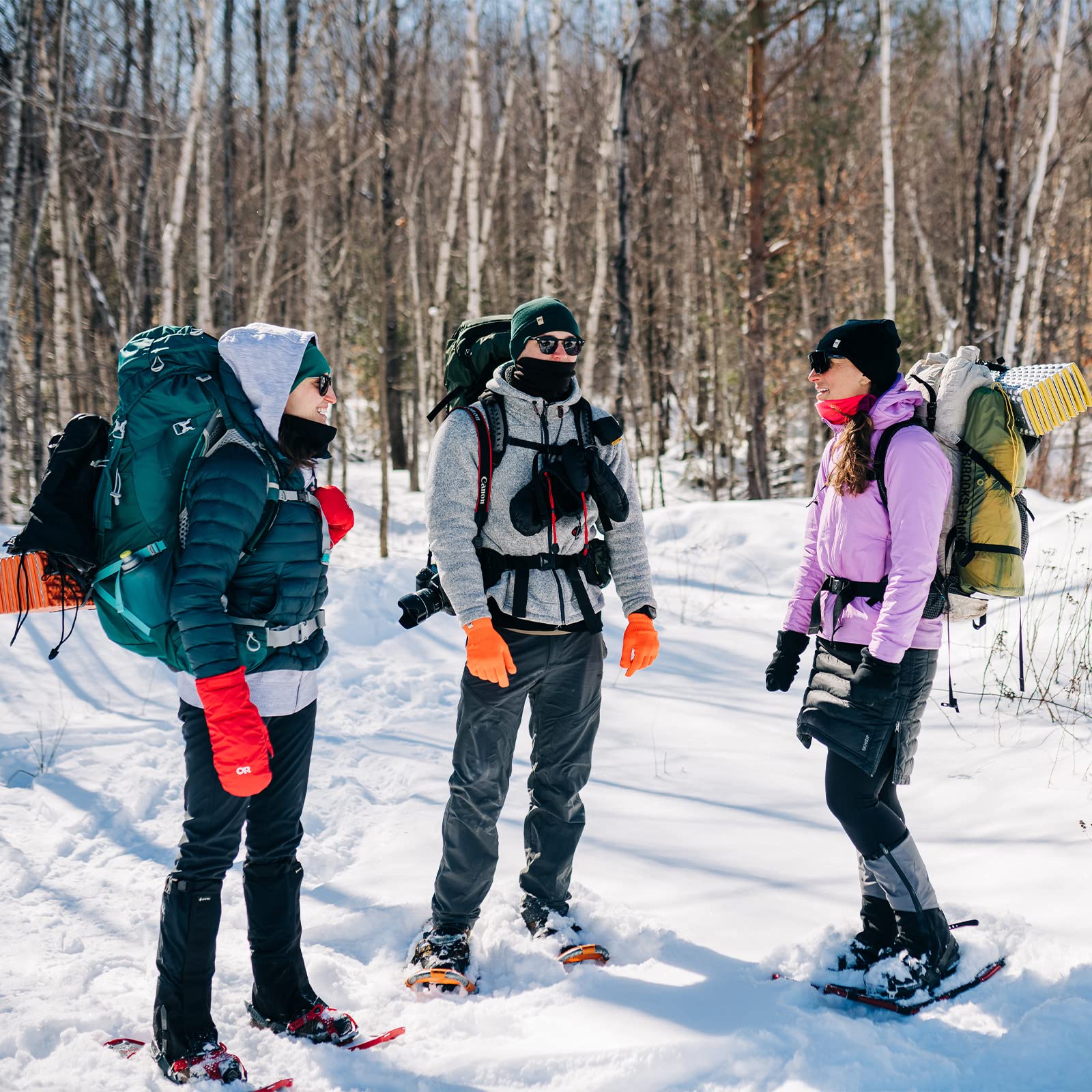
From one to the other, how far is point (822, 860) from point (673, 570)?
5477 mm

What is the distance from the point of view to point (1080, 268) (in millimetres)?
16406

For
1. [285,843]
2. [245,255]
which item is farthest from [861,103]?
[285,843]

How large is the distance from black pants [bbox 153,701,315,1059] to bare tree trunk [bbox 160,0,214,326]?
26.8 ft

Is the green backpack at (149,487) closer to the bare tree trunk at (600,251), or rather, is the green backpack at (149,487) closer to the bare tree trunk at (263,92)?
the bare tree trunk at (600,251)

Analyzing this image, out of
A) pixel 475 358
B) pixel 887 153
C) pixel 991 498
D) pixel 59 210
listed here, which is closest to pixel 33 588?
pixel 475 358

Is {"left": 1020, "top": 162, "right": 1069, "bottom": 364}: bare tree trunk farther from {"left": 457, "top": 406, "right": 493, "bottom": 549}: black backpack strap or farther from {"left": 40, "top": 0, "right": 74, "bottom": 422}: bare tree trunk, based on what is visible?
{"left": 40, "top": 0, "right": 74, "bottom": 422}: bare tree trunk

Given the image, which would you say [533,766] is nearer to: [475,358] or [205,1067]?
[205,1067]

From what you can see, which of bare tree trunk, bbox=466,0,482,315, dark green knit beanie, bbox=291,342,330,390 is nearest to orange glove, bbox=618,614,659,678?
dark green knit beanie, bbox=291,342,330,390

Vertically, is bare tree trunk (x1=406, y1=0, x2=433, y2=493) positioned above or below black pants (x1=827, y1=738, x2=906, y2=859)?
above

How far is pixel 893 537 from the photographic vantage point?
97.6 inches

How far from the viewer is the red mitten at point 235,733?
2.11 meters

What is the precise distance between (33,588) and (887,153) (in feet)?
37.1

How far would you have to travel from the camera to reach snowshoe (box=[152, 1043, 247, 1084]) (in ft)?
7.34

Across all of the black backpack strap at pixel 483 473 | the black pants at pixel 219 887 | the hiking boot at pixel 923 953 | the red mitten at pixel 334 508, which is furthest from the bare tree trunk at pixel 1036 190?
the black pants at pixel 219 887
